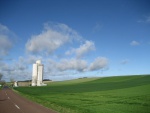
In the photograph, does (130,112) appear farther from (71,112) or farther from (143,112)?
(71,112)

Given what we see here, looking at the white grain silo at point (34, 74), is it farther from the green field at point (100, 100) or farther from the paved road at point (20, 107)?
the paved road at point (20, 107)

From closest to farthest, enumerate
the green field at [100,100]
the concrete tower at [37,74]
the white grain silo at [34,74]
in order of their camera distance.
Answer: the green field at [100,100], the concrete tower at [37,74], the white grain silo at [34,74]

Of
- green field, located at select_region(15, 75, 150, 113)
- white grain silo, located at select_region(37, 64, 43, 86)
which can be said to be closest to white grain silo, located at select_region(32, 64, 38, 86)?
white grain silo, located at select_region(37, 64, 43, 86)

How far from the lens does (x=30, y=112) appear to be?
48.5 feet

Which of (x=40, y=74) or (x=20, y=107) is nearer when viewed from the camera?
(x=20, y=107)

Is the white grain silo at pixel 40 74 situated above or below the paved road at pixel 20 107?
above

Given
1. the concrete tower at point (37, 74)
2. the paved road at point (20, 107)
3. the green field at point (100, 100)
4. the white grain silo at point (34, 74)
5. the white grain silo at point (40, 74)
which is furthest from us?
the white grain silo at point (34, 74)

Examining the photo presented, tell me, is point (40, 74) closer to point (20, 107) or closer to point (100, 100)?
point (100, 100)

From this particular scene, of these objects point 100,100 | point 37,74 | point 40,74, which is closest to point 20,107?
point 100,100

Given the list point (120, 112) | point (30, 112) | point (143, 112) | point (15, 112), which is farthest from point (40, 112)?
point (143, 112)

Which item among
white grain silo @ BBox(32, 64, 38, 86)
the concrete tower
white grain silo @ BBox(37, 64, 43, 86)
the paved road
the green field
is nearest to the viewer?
the paved road

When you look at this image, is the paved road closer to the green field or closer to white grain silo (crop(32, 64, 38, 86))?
the green field

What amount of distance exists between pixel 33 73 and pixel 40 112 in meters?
138

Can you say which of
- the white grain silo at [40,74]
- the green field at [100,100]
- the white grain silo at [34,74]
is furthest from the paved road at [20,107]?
the white grain silo at [34,74]
